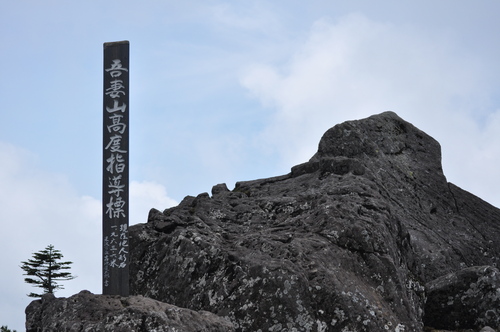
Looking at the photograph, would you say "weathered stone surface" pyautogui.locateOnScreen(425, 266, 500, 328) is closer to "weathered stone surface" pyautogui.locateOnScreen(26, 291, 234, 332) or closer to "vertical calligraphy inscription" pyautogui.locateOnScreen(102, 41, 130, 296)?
"weathered stone surface" pyautogui.locateOnScreen(26, 291, 234, 332)

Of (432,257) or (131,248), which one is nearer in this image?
(131,248)

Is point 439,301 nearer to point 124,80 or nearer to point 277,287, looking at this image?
point 277,287

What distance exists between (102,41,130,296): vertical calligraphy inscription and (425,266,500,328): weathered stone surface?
8443 millimetres

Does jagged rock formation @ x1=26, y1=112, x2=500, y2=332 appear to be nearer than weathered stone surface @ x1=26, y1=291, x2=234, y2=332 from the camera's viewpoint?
No

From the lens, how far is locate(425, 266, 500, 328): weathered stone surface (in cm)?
1636

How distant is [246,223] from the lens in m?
17.3

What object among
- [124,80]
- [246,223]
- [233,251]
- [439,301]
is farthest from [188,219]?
[439,301]

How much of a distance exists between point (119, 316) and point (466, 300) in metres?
9.58

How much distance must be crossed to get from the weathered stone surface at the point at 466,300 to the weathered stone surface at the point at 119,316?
24.4ft

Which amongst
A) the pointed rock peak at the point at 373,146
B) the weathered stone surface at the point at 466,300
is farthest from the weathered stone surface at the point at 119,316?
the pointed rock peak at the point at 373,146

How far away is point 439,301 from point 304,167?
5851 millimetres

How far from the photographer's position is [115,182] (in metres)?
13.2

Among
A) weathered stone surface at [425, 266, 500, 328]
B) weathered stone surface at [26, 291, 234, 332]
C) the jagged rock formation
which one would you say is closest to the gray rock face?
the jagged rock formation

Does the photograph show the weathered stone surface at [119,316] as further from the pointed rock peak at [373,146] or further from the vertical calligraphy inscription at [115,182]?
the pointed rock peak at [373,146]
